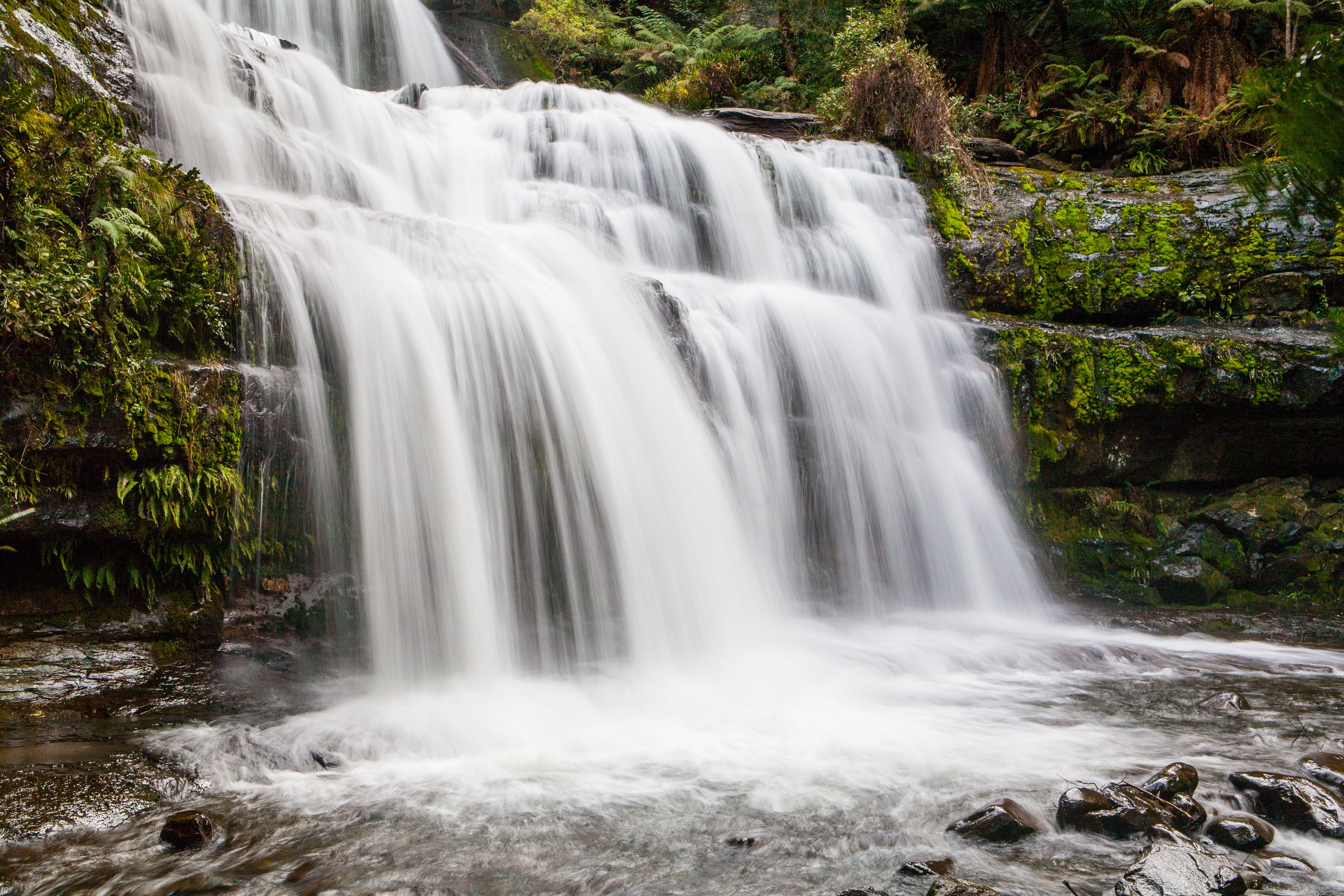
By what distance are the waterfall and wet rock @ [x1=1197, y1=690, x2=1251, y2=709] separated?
2718 millimetres

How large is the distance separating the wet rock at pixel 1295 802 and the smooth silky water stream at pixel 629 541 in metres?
0.09

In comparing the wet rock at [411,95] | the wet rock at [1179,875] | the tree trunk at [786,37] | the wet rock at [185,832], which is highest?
the tree trunk at [786,37]

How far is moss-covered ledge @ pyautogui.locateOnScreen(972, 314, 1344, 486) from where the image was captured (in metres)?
8.27

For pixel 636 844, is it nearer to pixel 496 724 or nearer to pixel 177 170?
pixel 496 724

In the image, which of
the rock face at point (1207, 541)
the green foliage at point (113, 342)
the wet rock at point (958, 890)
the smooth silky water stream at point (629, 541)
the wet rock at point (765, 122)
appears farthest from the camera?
the wet rock at point (765, 122)

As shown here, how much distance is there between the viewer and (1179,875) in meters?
2.55

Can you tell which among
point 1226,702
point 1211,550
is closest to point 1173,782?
point 1226,702

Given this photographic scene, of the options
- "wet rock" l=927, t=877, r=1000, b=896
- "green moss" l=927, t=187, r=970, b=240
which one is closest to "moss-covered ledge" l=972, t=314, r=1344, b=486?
"green moss" l=927, t=187, r=970, b=240

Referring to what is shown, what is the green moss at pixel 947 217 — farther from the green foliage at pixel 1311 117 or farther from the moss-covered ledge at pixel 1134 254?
the green foliage at pixel 1311 117

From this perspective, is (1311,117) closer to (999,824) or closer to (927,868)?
(999,824)

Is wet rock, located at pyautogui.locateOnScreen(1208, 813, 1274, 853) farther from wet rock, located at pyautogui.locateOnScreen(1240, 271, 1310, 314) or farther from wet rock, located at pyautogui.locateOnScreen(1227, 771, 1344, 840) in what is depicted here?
wet rock, located at pyautogui.locateOnScreen(1240, 271, 1310, 314)

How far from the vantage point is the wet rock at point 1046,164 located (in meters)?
11.7

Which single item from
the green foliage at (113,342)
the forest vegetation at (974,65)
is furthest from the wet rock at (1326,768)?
the forest vegetation at (974,65)

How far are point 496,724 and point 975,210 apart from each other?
8681mm
